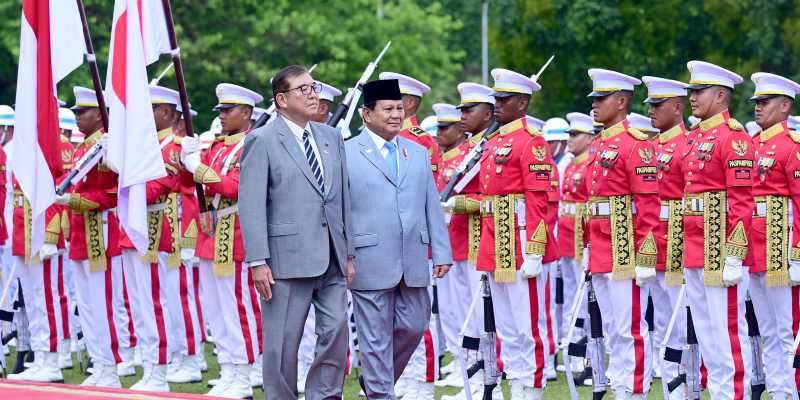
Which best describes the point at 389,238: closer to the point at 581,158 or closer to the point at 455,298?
the point at 455,298

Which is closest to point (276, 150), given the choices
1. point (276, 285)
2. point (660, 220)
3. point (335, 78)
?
point (276, 285)

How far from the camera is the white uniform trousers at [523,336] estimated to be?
432 inches

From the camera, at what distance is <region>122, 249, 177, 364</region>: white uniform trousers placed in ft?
40.4

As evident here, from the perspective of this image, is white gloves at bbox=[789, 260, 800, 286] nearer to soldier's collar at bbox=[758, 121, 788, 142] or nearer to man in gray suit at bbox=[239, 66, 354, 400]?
soldier's collar at bbox=[758, 121, 788, 142]

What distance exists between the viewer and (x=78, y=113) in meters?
12.9

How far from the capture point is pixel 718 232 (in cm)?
992

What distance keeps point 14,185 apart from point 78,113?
1.14 metres

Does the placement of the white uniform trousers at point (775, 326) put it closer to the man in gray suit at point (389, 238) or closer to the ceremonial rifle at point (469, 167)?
the ceremonial rifle at point (469, 167)

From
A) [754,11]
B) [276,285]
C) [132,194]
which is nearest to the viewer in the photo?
[276,285]

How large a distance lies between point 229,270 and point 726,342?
396 centimetres

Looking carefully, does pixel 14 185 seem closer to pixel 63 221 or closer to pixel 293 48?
pixel 63 221

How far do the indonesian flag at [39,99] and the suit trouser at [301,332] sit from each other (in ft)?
8.43

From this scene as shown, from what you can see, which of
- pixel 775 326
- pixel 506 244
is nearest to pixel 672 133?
pixel 506 244

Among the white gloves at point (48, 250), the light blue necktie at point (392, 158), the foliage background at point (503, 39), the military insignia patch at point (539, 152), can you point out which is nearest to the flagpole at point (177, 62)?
the light blue necktie at point (392, 158)
